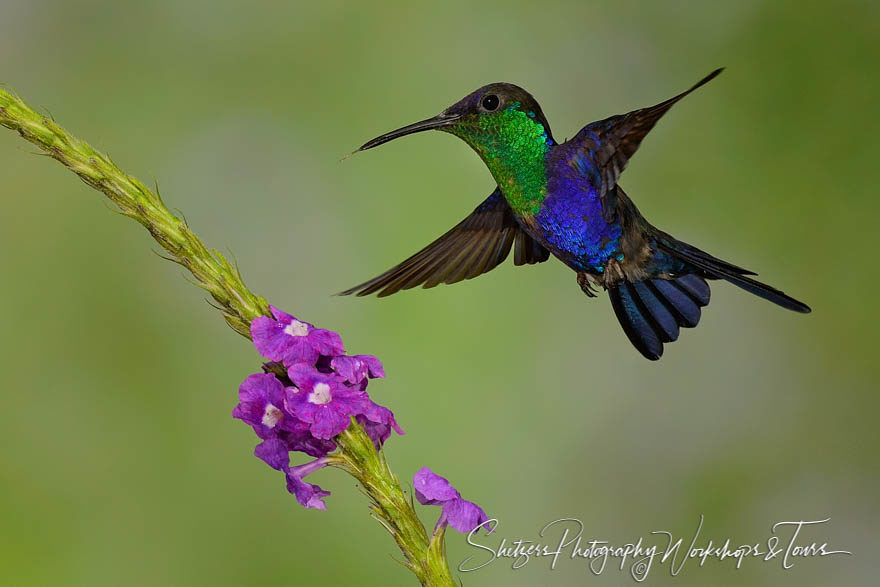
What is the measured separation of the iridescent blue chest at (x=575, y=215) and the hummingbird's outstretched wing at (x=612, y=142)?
0.01m

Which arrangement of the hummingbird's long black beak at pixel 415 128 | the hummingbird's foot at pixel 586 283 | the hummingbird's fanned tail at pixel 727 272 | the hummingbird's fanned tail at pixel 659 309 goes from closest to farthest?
the hummingbird's fanned tail at pixel 727 272
the hummingbird's long black beak at pixel 415 128
the hummingbird's fanned tail at pixel 659 309
the hummingbird's foot at pixel 586 283

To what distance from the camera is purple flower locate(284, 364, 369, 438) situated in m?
0.73

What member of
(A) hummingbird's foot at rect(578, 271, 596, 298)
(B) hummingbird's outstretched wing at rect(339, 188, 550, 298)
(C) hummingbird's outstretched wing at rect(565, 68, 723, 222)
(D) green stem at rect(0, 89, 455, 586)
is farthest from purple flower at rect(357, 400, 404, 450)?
(A) hummingbird's foot at rect(578, 271, 596, 298)

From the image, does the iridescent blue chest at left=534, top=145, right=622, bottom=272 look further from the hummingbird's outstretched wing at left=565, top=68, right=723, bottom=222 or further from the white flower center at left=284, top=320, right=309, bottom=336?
the white flower center at left=284, top=320, right=309, bottom=336

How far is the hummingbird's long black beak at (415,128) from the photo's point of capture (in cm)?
109

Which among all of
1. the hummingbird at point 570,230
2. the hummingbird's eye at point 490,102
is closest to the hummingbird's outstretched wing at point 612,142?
the hummingbird at point 570,230

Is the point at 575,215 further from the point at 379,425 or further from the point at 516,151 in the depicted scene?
the point at 379,425

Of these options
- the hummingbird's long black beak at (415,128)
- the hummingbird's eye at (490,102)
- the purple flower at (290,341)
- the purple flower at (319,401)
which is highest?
the hummingbird's long black beak at (415,128)

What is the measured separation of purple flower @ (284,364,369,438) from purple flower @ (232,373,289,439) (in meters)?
0.03

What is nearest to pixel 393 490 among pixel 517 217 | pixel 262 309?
pixel 262 309

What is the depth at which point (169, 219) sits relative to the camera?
78 centimetres

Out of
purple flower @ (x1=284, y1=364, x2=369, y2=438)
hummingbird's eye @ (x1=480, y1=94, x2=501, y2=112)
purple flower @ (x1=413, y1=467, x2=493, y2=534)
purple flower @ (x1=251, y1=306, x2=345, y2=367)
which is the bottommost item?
purple flower @ (x1=413, y1=467, x2=493, y2=534)

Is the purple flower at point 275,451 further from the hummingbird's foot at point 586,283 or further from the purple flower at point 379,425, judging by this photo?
the hummingbird's foot at point 586,283

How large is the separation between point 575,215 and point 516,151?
122 mm
